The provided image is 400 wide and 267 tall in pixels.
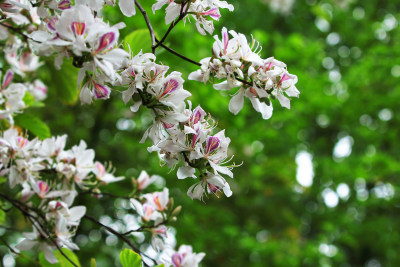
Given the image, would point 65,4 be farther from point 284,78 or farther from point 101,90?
point 284,78

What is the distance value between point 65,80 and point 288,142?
14.1 ft

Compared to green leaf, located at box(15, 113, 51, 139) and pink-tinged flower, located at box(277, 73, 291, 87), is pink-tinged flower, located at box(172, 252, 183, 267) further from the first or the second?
green leaf, located at box(15, 113, 51, 139)

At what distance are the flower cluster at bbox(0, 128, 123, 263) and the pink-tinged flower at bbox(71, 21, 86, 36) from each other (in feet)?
2.36

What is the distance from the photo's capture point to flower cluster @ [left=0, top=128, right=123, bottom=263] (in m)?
1.58

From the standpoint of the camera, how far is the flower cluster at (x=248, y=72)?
1137mm

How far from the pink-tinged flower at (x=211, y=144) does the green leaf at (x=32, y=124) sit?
3.68 feet

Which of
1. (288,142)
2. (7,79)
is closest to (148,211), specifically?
(7,79)

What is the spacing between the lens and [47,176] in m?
1.77

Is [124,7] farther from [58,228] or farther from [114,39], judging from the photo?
[58,228]

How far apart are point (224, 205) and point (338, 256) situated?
1.52 metres

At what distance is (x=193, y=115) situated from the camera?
1.15m

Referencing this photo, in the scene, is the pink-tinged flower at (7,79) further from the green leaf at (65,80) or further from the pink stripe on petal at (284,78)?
the pink stripe on petal at (284,78)

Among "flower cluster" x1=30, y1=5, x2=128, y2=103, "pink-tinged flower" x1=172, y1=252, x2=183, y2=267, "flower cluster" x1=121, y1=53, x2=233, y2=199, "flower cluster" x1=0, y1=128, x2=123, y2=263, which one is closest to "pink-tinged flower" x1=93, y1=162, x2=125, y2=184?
"flower cluster" x1=0, y1=128, x2=123, y2=263

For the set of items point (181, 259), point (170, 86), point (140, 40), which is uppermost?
point (170, 86)
